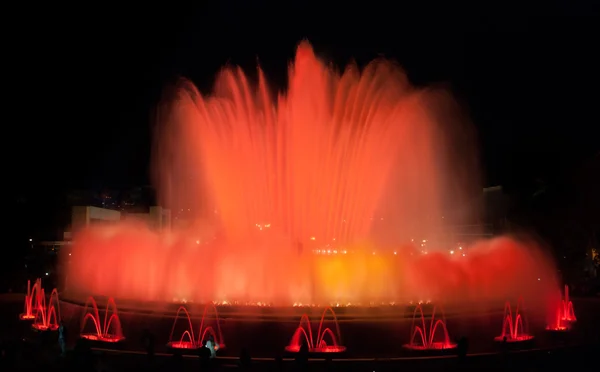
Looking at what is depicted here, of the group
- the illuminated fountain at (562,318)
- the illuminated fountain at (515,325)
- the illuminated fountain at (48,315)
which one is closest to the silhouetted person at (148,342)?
the illuminated fountain at (48,315)

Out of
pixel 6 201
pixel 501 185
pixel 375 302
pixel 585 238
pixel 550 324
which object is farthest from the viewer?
pixel 501 185

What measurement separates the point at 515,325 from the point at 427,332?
9.18ft

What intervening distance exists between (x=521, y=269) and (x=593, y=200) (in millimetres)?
16975

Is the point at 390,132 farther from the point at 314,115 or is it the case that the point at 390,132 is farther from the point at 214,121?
the point at 214,121

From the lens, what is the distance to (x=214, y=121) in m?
24.4

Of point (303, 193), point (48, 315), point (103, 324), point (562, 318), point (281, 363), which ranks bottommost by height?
point (281, 363)

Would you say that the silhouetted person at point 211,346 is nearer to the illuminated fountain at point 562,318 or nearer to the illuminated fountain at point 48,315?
the illuminated fountain at point 48,315

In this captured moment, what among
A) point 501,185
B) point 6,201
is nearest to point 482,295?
point 6,201

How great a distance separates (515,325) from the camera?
16.2 m

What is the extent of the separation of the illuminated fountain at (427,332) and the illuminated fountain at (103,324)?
277 inches

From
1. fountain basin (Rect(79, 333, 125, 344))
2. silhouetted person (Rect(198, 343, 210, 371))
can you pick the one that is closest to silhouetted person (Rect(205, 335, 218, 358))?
silhouetted person (Rect(198, 343, 210, 371))

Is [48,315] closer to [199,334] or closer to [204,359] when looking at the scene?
[199,334]

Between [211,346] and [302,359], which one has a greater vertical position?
[211,346]

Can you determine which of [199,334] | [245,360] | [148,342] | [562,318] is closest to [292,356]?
[245,360]
